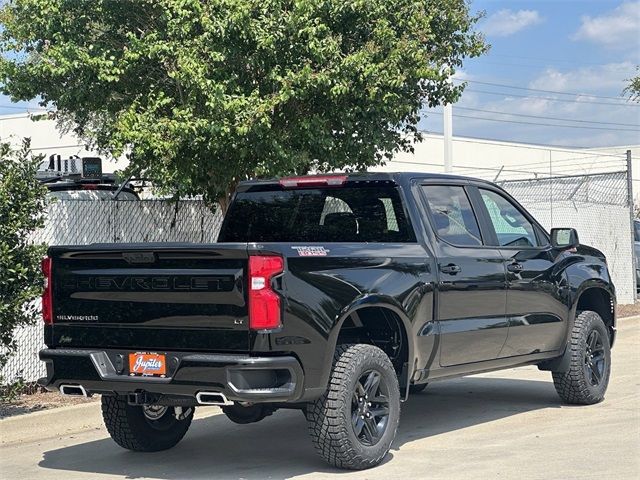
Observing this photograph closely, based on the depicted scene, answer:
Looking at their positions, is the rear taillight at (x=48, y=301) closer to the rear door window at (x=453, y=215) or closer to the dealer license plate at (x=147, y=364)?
the dealer license plate at (x=147, y=364)

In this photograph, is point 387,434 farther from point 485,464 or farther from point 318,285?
point 318,285

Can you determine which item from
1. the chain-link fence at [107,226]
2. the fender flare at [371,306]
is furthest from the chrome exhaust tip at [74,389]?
the chain-link fence at [107,226]

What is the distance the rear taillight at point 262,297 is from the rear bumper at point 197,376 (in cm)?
22

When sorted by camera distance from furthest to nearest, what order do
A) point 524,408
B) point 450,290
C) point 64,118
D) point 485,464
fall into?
1. point 64,118
2. point 524,408
3. point 450,290
4. point 485,464

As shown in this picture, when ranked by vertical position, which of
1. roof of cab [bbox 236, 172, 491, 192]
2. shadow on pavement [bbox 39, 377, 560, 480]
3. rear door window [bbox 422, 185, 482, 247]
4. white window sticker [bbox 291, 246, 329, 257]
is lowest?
shadow on pavement [bbox 39, 377, 560, 480]

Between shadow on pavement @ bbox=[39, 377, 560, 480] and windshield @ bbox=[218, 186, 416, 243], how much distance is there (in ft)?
5.25

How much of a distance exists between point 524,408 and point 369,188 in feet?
9.20

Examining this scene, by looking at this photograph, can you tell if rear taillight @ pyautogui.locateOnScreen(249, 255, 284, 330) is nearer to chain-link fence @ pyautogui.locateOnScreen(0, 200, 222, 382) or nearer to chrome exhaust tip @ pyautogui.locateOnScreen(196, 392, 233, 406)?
chrome exhaust tip @ pyautogui.locateOnScreen(196, 392, 233, 406)

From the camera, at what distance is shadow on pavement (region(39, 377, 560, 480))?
7277mm

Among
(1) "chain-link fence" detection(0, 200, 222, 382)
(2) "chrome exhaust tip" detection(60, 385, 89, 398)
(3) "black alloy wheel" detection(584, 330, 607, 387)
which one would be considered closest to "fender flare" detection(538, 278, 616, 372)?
(3) "black alloy wheel" detection(584, 330, 607, 387)

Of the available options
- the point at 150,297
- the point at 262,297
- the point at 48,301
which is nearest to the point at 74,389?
the point at 48,301

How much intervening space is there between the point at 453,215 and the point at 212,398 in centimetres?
281

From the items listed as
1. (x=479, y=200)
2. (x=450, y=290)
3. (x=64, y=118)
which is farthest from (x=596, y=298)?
(x=64, y=118)

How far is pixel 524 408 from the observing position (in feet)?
31.2
